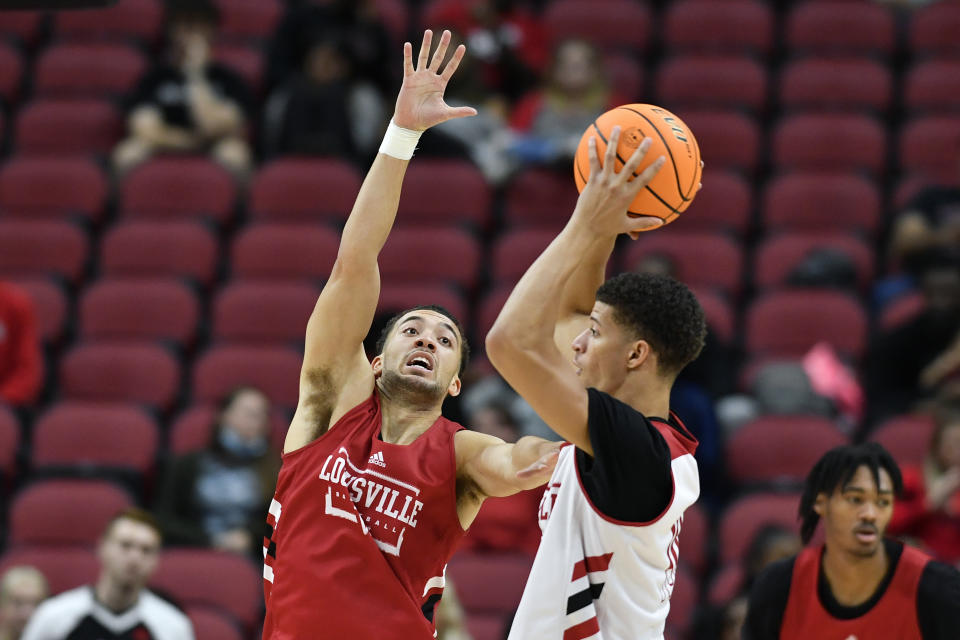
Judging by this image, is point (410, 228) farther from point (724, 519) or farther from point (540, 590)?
point (540, 590)

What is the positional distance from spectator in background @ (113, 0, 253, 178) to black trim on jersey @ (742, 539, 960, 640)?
635 centimetres

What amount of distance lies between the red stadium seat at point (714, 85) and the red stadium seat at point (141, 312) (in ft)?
12.5

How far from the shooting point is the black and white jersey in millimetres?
7148

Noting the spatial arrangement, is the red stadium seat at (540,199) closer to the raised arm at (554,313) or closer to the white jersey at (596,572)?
the white jersey at (596,572)

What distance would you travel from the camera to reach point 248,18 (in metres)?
12.1

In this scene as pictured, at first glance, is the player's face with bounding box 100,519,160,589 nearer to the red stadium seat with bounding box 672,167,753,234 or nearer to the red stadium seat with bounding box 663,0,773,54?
the red stadium seat with bounding box 672,167,753,234

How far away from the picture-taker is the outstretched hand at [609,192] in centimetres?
379

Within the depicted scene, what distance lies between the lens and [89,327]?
966cm

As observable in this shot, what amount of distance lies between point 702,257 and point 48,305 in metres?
4.38

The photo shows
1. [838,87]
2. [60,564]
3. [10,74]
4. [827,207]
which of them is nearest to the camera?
[60,564]

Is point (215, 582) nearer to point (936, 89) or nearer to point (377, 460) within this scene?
point (377, 460)

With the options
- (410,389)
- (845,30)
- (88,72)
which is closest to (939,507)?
(410,389)

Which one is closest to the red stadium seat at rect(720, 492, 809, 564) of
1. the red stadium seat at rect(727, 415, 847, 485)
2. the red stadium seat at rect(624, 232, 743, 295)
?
the red stadium seat at rect(727, 415, 847, 485)

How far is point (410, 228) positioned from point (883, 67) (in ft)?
12.6
